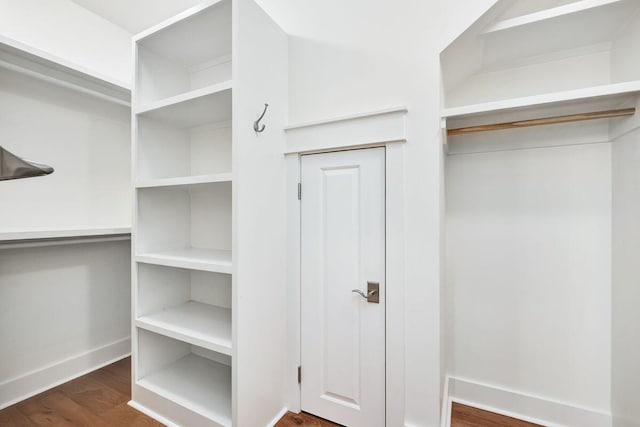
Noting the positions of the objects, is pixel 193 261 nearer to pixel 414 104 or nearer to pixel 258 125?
pixel 258 125

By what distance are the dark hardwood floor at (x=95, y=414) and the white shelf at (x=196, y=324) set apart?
576mm

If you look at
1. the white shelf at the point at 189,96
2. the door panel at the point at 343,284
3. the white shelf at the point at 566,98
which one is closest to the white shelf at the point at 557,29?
the white shelf at the point at 566,98

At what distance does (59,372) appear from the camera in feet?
7.38

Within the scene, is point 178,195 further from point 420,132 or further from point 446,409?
point 446,409

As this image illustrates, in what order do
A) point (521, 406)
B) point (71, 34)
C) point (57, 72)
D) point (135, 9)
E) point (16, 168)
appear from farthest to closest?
point (135, 9)
point (71, 34)
point (57, 72)
point (521, 406)
point (16, 168)

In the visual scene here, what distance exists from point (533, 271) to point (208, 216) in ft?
7.99

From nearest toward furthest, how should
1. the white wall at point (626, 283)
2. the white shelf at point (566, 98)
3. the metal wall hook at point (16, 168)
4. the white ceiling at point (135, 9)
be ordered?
the metal wall hook at point (16, 168) → the white shelf at point (566, 98) → the white wall at point (626, 283) → the white ceiling at point (135, 9)

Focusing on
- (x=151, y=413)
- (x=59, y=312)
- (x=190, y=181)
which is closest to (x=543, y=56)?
(x=190, y=181)

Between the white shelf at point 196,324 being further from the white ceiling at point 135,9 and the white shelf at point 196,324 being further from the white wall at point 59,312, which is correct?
the white ceiling at point 135,9

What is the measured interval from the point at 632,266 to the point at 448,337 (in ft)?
3.68

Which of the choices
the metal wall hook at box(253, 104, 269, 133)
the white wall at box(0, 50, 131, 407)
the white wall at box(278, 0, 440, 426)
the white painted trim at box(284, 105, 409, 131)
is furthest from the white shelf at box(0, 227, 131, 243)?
the white wall at box(278, 0, 440, 426)

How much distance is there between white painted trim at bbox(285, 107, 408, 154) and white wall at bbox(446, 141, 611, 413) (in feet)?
2.36

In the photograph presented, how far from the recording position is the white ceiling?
7.82 feet

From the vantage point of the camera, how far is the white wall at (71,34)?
81.4 inches
